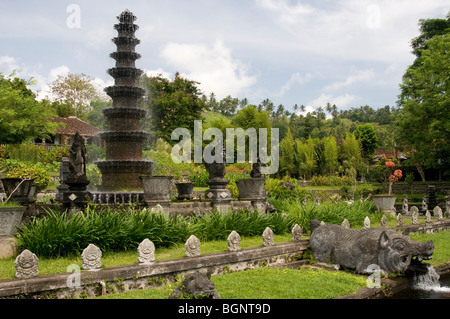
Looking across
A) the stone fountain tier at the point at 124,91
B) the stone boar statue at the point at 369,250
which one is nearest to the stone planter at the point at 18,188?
the stone fountain tier at the point at 124,91

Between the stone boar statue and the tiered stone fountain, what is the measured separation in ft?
25.7

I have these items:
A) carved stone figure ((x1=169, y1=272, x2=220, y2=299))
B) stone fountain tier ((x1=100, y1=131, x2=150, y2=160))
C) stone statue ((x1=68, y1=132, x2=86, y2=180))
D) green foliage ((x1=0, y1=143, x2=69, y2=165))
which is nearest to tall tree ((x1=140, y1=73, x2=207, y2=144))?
green foliage ((x1=0, y1=143, x2=69, y2=165))

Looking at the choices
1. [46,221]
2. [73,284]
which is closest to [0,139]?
[46,221]

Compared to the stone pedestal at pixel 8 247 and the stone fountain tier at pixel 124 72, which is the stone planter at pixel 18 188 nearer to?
the stone pedestal at pixel 8 247

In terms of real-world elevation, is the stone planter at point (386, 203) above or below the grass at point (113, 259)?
above

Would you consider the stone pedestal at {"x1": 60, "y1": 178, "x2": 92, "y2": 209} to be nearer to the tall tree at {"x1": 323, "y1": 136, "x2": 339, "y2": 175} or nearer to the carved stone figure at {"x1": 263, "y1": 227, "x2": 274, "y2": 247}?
the carved stone figure at {"x1": 263, "y1": 227, "x2": 274, "y2": 247}

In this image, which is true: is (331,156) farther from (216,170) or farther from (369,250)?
(369,250)

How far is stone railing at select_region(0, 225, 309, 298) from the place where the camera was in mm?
5516

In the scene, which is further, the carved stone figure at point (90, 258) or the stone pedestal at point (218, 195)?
the stone pedestal at point (218, 195)

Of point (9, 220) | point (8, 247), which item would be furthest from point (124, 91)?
point (8, 247)

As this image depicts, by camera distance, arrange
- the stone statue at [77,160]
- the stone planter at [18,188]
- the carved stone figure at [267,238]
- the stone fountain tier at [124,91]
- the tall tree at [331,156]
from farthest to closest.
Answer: the tall tree at [331,156], the stone fountain tier at [124,91], the stone planter at [18,188], the stone statue at [77,160], the carved stone figure at [267,238]

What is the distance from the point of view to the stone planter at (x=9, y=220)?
756 centimetres

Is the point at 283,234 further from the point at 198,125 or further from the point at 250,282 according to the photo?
the point at 198,125

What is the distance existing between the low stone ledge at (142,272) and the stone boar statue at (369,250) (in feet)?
2.73
